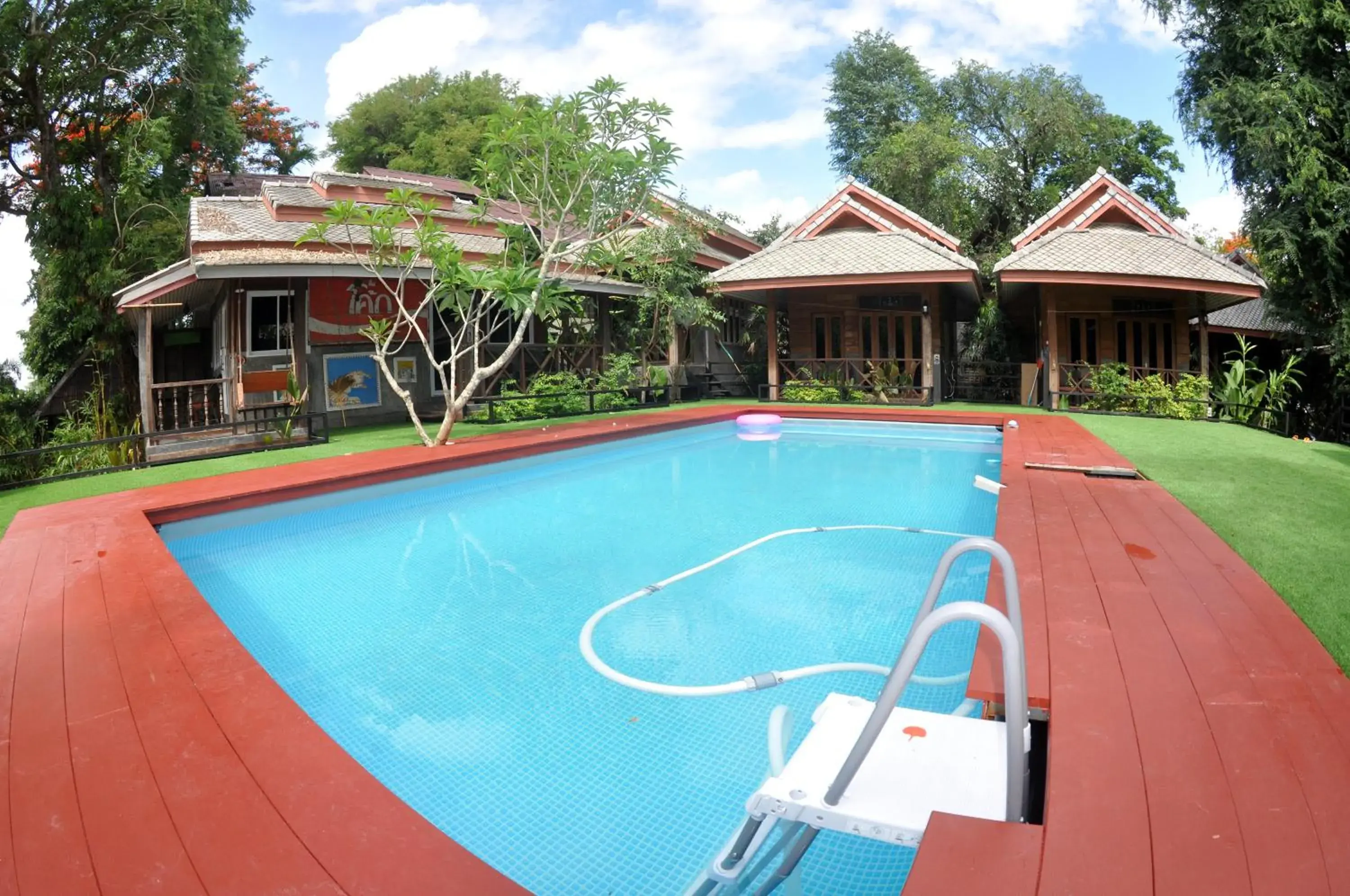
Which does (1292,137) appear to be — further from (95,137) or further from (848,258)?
(95,137)

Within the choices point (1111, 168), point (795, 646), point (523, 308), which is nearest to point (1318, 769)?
point (795, 646)

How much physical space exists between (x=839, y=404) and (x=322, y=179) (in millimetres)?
10048

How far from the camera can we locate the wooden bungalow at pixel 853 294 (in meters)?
14.7

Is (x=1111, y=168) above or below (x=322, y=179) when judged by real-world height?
above

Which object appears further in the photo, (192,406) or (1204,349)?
(1204,349)

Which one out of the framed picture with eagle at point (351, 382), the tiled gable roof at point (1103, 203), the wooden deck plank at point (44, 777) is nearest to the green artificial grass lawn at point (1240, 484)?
the framed picture with eagle at point (351, 382)

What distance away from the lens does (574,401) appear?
1369 centimetres

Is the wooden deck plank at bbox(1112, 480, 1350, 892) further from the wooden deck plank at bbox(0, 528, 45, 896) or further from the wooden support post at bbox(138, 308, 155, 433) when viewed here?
the wooden support post at bbox(138, 308, 155, 433)

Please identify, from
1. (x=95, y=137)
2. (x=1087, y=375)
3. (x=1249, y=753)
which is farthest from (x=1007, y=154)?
(x=1249, y=753)

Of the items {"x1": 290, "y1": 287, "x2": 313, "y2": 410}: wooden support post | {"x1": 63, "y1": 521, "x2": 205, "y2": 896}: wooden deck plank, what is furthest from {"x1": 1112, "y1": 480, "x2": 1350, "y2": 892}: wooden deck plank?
{"x1": 290, "y1": 287, "x2": 313, "y2": 410}: wooden support post

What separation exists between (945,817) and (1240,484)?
6419mm

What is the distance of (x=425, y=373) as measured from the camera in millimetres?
13812

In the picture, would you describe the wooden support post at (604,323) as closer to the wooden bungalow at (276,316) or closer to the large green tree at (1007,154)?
the wooden bungalow at (276,316)

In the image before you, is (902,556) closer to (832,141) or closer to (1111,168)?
(1111,168)
